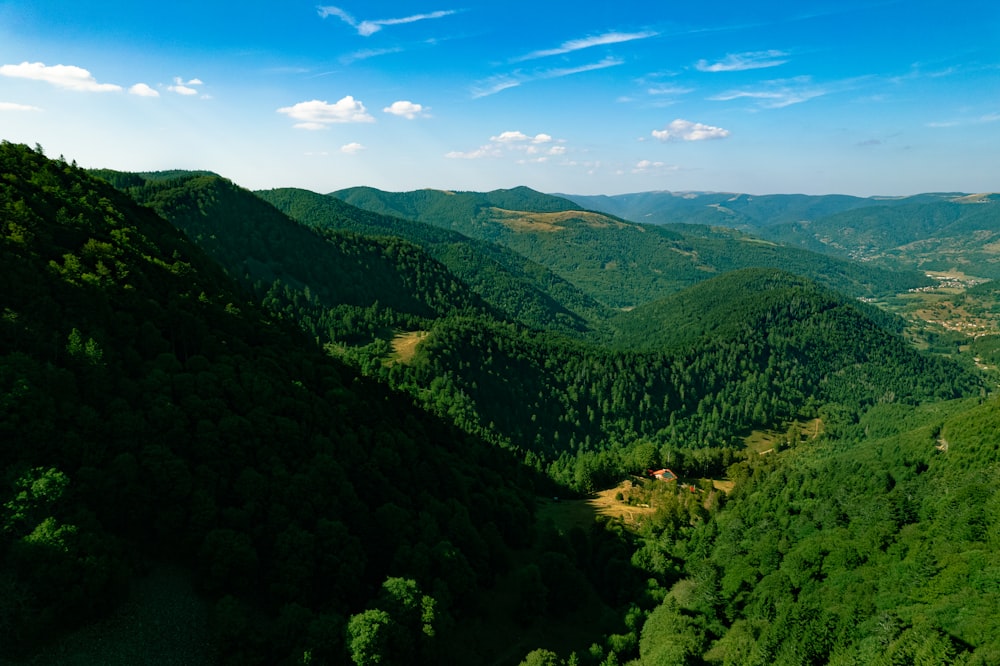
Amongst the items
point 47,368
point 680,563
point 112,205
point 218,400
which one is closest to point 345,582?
point 218,400

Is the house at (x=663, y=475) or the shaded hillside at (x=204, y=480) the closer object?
the shaded hillside at (x=204, y=480)

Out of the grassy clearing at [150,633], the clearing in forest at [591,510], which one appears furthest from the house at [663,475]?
the grassy clearing at [150,633]

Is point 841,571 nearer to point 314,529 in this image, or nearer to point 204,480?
point 314,529

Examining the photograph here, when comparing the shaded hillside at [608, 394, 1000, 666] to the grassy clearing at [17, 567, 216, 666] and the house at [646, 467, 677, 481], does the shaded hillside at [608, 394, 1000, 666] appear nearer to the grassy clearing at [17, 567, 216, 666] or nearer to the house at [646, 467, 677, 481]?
the house at [646, 467, 677, 481]

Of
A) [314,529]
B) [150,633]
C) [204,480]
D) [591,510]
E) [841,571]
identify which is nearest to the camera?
[150,633]

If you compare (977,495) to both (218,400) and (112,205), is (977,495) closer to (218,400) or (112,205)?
(218,400)

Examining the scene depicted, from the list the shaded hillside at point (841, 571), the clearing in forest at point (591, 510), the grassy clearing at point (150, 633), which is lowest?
the clearing in forest at point (591, 510)

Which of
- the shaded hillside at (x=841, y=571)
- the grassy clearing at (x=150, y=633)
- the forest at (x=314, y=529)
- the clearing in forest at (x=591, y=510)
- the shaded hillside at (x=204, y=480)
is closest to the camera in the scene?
the grassy clearing at (x=150, y=633)

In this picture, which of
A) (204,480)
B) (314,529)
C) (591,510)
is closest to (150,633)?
(204,480)

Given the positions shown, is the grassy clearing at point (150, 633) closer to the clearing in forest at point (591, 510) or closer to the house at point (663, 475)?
the clearing in forest at point (591, 510)
